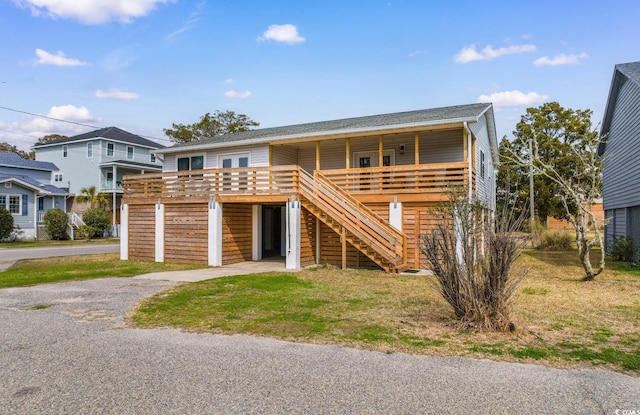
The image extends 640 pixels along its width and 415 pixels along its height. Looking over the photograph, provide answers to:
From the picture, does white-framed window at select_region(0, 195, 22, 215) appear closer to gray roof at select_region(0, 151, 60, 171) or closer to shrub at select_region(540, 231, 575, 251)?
gray roof at select_region(0, 151, 60, 171)

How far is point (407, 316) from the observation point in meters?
7.33

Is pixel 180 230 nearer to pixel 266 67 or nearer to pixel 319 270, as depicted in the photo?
pixel 319 270

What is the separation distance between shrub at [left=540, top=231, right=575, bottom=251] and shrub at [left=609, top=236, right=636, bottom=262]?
233 inches

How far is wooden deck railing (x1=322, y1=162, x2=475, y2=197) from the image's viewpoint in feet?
46.2

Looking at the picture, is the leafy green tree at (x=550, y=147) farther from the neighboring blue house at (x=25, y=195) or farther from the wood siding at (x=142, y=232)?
the neighboring blue house at (x=25, y=195)

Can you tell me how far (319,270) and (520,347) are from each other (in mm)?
8749

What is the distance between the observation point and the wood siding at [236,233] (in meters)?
15.8

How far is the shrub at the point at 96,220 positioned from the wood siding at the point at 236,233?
66.4 ft

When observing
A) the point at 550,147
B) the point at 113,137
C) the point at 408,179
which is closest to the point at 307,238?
the point at 408,179

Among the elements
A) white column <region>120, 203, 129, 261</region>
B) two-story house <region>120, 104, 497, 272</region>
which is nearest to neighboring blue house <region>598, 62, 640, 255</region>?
two-story house <region>120, 104, 497, 272</region>

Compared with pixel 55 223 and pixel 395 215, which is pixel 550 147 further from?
pixel 55 223

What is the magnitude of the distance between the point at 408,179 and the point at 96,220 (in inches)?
1019

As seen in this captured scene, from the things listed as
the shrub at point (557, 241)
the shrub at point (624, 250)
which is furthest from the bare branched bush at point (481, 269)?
the shrub at point (557, 241)

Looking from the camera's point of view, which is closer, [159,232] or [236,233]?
[236,233]
